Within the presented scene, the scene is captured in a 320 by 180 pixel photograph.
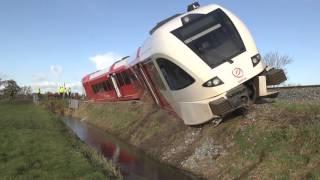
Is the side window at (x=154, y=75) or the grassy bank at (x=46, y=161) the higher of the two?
the side window at (x=154, y=75)

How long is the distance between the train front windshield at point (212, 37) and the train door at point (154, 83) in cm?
246

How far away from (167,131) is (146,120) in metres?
4.92

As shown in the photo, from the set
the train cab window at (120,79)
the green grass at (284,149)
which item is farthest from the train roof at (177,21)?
the train cab window at (120,79)

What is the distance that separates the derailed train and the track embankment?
2.42 feet

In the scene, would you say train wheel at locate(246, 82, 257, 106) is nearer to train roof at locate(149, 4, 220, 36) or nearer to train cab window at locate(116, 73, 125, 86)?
train roof at locate(149, 4, 220, 36)

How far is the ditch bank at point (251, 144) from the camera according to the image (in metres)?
11.5

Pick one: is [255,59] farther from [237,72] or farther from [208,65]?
[208,65]

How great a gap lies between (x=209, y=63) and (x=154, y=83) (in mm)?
4876

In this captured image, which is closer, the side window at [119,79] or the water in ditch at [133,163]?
the water in ditch at [133,163]

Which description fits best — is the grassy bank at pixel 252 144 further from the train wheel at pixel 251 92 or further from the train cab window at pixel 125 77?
the train cab window at pixel 125 77

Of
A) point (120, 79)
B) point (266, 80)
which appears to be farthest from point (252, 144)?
point (120, 79)

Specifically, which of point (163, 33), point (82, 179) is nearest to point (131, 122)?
point (163, 33)

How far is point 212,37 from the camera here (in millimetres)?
16250

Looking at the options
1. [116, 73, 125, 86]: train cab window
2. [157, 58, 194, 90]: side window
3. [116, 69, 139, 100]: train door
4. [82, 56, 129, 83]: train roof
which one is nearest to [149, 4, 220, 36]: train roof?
[157, 58, 194, 90]: side window
